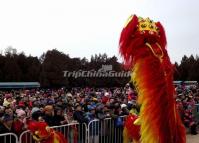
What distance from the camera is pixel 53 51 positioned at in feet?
252

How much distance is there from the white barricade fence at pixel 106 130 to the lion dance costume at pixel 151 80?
18.7ft

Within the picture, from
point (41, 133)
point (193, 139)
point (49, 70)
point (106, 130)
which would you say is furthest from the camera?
point (49, 70)

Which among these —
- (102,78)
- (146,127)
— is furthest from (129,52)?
(102,78)

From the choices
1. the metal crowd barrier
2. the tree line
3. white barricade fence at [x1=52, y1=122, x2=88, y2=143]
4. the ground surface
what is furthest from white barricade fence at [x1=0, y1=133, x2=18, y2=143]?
the tree line

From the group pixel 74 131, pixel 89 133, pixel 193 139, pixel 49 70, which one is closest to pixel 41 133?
pixel 74 131

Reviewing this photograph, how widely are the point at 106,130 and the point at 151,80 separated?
21.9 feet

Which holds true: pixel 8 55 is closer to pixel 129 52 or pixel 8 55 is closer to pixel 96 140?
pixel 96 140

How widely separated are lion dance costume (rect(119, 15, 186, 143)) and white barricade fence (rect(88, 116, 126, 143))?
5699 mm

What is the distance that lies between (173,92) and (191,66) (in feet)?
267

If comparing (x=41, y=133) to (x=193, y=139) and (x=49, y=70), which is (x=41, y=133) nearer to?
(x=193, y=139)

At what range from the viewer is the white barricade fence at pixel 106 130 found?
10.7 meters

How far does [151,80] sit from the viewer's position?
4832 mm

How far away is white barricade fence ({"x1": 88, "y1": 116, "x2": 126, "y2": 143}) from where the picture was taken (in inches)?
420

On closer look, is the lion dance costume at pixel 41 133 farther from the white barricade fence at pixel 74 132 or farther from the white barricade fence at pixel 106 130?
the white barricade fence at pixel 106 130
